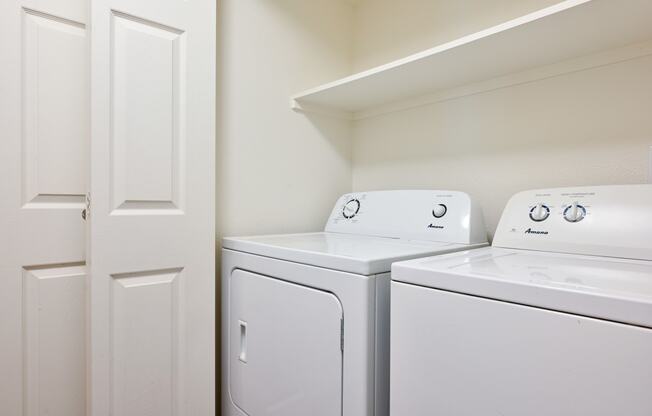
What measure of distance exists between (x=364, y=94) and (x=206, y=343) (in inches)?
47.1

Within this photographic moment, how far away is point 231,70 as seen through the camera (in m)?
1.54

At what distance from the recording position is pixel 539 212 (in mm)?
1146

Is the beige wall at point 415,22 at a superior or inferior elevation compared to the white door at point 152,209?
superior

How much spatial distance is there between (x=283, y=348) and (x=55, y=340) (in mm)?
733

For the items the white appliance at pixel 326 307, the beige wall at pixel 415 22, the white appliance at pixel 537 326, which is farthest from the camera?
the beige wall at pixel 415 22

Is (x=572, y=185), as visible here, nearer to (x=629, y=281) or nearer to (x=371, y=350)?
(x=629, y=281)

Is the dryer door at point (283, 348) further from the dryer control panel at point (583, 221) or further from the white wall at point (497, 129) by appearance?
the white wall at point (497, 129)

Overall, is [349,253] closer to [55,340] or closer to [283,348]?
[283,348]

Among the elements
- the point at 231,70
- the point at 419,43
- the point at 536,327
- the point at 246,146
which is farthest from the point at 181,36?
the point at 536,327

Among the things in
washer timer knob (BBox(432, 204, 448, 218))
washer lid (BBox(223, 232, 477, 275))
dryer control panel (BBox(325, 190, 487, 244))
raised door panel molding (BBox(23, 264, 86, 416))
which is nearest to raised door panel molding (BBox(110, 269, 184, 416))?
raised door panel molding (BBox(23, 264, 86, 416))

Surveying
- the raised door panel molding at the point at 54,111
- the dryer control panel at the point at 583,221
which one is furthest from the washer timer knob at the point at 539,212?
the raised door panel molding at the point at 54,111

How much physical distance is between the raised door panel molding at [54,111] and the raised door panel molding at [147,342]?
35cm

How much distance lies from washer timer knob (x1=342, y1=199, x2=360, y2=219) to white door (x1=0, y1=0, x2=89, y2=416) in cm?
101

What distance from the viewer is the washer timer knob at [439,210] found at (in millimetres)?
1356
